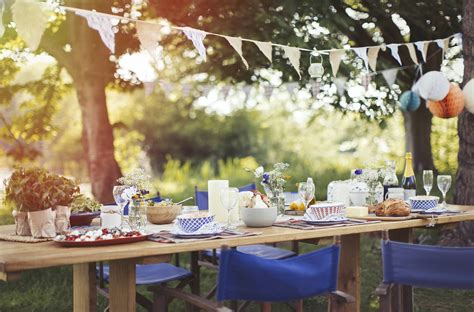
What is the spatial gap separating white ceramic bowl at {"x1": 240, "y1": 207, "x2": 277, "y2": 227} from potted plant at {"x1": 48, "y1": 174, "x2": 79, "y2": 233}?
753 mm

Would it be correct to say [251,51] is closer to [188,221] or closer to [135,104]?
[188,221]

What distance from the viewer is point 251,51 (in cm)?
673

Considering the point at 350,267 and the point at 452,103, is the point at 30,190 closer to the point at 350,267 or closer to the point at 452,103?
the point at 350,267

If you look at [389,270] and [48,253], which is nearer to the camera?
[48,253]

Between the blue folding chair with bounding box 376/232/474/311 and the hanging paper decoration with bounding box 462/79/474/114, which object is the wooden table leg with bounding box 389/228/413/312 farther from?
the hanging paper decoration with bounding box 462/79/474/114

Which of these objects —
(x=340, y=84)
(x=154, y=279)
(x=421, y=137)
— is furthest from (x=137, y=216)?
(x=421, y=137)

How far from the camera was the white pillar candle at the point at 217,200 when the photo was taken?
304 centimetres

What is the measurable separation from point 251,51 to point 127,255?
4.74 metres

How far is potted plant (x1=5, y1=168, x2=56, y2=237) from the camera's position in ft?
8.40

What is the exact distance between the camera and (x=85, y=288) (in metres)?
2.69

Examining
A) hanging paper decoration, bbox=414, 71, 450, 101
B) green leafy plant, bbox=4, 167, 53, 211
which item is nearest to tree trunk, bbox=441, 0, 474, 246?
hanging paper decoration, bbox=414, 71, 450, 101

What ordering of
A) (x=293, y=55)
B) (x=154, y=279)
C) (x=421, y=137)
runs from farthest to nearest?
(x=421, y=137)
(x=293, y=55)
(x=154, y=279)

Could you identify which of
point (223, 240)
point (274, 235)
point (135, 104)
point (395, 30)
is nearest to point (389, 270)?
point (274, 235)

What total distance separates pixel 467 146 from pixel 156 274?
10.7 ft
